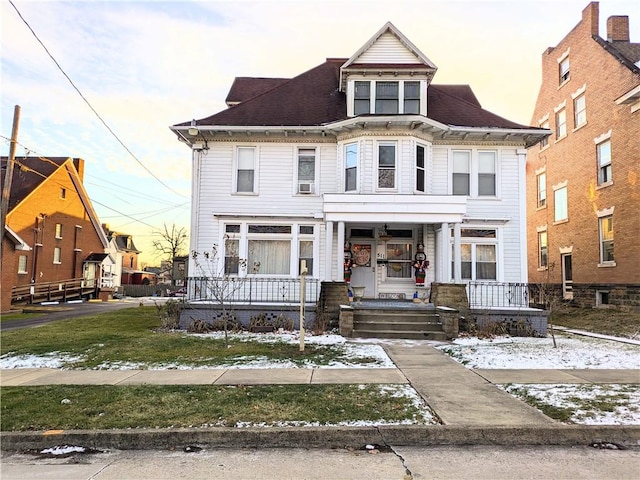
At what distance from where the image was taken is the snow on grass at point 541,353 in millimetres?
8906

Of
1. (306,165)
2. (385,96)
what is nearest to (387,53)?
(385,96)

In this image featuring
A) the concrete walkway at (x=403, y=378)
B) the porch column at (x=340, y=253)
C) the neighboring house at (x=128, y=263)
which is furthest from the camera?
the neighboring house at (x=128, y=263)

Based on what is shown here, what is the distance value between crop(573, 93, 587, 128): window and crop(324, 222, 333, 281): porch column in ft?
47.6

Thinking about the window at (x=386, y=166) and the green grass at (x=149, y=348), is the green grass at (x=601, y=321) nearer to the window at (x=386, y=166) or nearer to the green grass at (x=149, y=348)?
the window at (x=386, y=166)

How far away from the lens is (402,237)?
16.6 meters

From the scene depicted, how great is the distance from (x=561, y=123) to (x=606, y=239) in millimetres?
7238

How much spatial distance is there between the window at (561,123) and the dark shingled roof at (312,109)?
8538 mm

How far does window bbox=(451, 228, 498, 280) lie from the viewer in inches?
632

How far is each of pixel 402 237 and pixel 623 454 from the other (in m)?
12.0

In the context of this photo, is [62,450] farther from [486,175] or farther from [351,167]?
[486,175]

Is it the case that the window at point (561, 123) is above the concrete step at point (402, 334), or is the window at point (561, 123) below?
above

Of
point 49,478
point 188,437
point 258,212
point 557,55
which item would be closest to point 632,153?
point 557,55

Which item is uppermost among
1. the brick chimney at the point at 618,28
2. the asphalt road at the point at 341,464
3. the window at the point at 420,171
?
the brick chimney at the point at 618,28

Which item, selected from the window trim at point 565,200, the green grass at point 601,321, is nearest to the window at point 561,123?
the window trim at point 565,200
